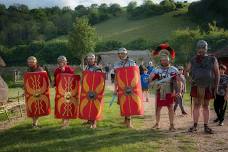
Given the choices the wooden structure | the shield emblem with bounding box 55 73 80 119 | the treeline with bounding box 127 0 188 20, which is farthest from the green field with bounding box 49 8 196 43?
the shield emblem with bounding box 55 73 80 119

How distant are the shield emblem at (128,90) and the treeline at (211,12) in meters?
71.9

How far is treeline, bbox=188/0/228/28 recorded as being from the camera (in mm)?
82062

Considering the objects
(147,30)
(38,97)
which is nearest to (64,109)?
(38,97)

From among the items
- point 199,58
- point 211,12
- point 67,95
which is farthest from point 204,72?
point 211,12

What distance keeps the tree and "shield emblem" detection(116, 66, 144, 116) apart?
193 ft

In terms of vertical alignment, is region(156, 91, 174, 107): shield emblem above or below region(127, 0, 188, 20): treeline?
below

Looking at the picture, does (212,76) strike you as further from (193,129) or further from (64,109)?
(64,109)

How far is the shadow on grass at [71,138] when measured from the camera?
31.2ft

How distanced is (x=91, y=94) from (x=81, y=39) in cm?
5928

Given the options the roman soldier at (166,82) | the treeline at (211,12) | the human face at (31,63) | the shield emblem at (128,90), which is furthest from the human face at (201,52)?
the treeline at (211,12)

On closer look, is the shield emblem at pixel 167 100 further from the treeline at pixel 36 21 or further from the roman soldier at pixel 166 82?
the treeline at pixel 36 21

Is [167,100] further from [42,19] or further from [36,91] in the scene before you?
[42,19]

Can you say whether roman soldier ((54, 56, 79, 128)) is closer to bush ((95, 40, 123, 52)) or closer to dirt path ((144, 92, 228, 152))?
dirt path ((144, 92, 228, 152))

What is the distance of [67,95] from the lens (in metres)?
12.1
